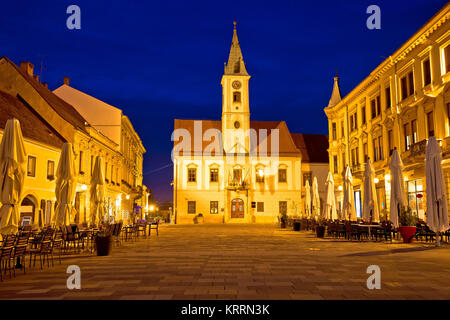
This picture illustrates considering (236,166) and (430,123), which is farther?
(236,166)

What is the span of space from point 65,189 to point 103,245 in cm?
357

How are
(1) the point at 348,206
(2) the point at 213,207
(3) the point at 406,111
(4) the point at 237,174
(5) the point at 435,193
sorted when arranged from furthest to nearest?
(4) the point at 237,174
(2) the point at 213,207
(3) the point at 406,111
(1) the point at 348,206
(5) the point at 435,193

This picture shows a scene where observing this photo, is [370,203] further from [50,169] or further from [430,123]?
[50,169]

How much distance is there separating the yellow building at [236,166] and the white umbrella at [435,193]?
108ft

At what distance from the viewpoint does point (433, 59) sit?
73.6 feet

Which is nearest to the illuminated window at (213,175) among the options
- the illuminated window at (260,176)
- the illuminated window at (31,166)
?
the illuminated window at (260,176)

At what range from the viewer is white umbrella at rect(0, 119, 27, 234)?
430 inches

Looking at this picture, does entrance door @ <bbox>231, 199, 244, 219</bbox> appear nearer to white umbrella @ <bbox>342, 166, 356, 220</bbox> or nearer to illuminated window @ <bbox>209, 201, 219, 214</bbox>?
illuminated window @ <bbox>209, 201, 219, 214</bbox>

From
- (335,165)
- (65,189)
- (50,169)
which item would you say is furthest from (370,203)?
(335,165)

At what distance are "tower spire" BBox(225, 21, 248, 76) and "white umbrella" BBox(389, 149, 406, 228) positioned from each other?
121ft

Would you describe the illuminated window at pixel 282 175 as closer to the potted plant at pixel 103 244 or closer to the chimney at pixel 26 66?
the chimney at pixel 26 66

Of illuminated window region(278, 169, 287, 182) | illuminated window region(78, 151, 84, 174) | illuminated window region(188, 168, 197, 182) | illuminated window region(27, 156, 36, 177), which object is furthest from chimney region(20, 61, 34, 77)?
illuminated window region(278, 169, 287, 182)

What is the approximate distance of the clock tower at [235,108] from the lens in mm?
50594

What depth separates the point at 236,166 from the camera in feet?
162
